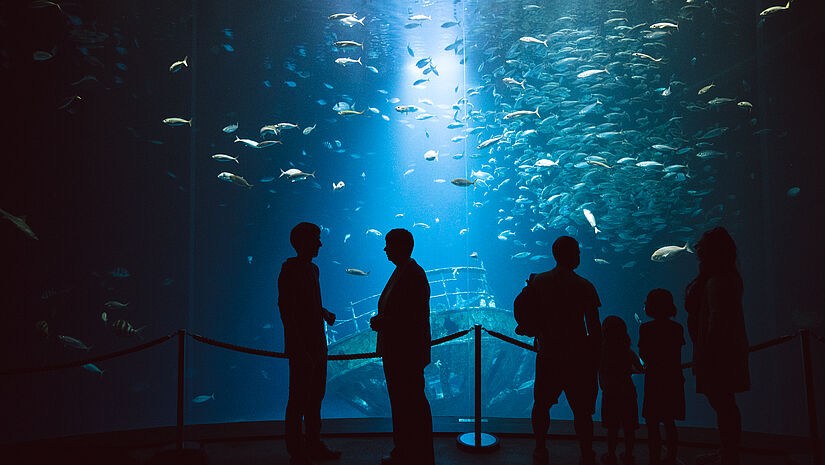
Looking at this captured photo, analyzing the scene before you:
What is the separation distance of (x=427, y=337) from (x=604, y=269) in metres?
25.5

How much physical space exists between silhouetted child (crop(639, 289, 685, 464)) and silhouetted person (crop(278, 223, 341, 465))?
97.9 inches

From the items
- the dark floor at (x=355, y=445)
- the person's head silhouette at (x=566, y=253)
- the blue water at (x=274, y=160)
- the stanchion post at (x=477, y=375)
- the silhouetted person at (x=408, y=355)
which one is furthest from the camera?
the blue water at (x=274, y=160)

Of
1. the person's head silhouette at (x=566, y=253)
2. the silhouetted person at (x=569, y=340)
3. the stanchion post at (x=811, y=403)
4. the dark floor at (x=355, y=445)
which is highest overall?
the person's head silhouette at (x=566, y=253)

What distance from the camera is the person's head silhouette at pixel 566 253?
3193 millimetres

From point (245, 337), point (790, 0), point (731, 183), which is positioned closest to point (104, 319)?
point (245, 337)

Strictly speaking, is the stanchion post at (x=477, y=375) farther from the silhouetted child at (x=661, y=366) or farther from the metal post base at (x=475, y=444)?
the silhouetted child at (x=661, y=366)

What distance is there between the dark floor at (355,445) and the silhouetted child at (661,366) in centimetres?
77

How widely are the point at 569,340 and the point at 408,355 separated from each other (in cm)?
118

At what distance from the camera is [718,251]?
9.81ft

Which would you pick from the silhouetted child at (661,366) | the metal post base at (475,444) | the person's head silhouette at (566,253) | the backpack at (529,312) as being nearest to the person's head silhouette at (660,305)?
the silhouetted child at (661,366)

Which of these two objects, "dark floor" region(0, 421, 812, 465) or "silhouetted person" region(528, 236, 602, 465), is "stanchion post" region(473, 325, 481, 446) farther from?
"silhouetted person" region(528, 236, 602, 465)

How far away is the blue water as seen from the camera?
10047 mm

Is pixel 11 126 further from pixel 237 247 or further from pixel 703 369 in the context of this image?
pixel 703 369

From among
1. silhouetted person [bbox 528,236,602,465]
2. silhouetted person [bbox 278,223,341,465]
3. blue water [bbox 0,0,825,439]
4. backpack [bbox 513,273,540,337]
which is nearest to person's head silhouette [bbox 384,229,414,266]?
silhouetted person [bbox 278,223,341,465]
